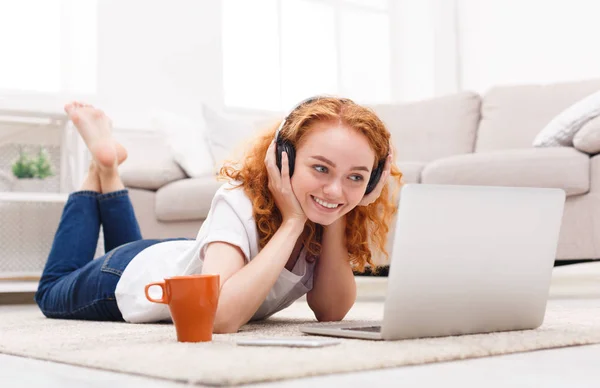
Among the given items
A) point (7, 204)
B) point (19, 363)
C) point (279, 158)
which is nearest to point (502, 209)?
point (279, 158)

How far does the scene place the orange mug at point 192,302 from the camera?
45.5 inches

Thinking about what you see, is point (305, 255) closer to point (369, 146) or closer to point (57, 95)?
point (369, 146)

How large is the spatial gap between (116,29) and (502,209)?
11.8 feet

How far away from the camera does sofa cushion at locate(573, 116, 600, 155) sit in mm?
2664

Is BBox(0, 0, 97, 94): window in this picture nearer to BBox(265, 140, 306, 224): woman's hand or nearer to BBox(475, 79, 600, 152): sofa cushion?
BBox(475, 79, 600, 152): sofa cushion

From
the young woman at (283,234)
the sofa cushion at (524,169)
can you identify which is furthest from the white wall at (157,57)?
the young woman at (283,234)

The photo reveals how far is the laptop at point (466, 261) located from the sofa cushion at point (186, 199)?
2003 millimetres

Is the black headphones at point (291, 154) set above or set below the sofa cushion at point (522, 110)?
below

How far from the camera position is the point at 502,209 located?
117 centimetres

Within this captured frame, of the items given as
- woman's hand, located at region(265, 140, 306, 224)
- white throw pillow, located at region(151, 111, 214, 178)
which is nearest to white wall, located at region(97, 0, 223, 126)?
white throw pillow, located at region(151, 111, 214, 178)

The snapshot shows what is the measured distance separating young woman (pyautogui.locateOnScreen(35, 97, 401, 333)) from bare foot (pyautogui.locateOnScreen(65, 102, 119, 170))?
1.34ft

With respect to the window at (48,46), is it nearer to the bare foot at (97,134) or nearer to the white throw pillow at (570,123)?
the bare foot at (97,134)

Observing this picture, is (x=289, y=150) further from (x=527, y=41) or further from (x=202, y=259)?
(x=527, y=41)

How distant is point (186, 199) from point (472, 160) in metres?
1.27
